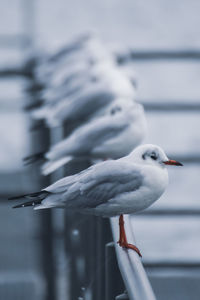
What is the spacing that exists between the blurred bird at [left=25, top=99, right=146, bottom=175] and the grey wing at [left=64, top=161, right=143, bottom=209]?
0.38 m

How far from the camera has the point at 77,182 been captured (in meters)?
1.20

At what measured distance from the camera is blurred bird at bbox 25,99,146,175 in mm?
1628

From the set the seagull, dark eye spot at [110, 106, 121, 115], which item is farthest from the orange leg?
dark eye spot at [110, 106, 121, 115]

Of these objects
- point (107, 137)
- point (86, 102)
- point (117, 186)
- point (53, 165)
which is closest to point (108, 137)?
point (107, 137)

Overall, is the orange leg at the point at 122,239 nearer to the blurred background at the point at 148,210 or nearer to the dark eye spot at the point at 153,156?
the dark eye spot at the point at 153,156

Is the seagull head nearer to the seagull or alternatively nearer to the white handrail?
the seagull

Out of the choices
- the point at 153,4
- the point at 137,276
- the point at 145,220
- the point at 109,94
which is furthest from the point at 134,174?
the point at 153,4

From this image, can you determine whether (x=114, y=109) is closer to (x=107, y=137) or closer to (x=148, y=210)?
(x=107, y=137)

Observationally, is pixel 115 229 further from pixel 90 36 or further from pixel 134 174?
pixel 90 36

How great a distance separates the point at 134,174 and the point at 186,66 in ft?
18.9

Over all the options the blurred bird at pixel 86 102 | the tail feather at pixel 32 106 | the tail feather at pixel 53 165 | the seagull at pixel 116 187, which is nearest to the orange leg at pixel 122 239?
the seagull at pixel 116 187

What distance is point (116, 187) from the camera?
1.24m

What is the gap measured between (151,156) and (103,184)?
0.08 meters

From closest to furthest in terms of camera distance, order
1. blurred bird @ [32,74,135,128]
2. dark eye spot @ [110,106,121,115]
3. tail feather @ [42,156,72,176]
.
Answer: tail feather @ [42,156,72,176]
dark eye spot @ [110,106,121,115]
blurred bird @ [32,74,135,128]
